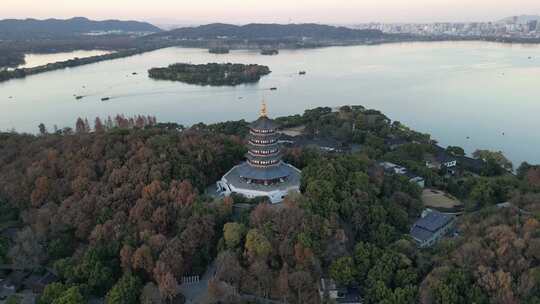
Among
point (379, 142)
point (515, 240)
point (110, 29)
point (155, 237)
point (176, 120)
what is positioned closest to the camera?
point (515, 240)

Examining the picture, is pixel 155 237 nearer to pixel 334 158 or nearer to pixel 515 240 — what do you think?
pixel 334 158

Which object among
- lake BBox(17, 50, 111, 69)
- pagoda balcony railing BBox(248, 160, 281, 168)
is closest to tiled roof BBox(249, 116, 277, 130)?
pagoda balcony railing BBox(248, 160, 281, 168)

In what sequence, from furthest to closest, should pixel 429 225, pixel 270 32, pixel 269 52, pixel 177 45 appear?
pixel 270 32 < pixel 177 45 < pixel 269 52 < pixel 429 225

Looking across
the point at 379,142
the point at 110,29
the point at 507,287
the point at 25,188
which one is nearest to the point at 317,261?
the point at 507,287

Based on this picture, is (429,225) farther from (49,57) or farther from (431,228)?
(49,57)

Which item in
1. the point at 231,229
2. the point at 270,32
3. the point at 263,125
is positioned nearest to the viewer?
the point at 231,229

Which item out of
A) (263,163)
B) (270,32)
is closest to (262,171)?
(263,163)
